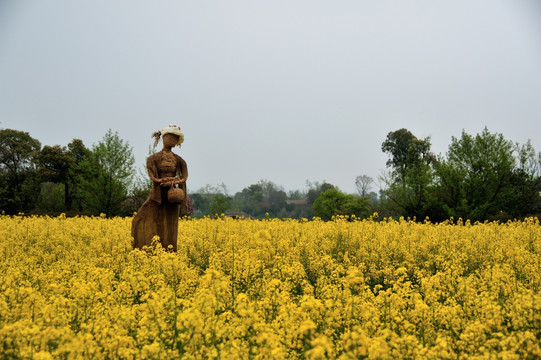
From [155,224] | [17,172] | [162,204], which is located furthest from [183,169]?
[17,172]

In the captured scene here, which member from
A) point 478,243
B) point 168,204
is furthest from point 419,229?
point 168,204

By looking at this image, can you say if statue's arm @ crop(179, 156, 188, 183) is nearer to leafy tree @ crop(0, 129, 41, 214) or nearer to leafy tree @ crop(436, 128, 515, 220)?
leafy tree @ crop(436, 128, 515, 220)

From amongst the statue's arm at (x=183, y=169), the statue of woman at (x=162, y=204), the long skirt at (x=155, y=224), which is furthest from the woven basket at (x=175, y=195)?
the statue's arm at (x=183, y=169)

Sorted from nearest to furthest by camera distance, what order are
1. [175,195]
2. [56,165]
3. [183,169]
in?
[175,195], [183,169], [56,165]

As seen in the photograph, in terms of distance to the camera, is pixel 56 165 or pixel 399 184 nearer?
pixel 399 184

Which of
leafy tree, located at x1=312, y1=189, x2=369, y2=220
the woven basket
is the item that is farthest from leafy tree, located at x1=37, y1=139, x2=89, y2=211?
the woven basket

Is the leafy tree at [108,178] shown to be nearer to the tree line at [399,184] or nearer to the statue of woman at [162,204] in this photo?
the tree line at [399,184]

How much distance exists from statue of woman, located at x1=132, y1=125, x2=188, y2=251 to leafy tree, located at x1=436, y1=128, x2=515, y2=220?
1857 cm

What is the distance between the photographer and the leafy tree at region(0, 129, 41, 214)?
37562mm

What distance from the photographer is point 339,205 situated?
3338 centimetres

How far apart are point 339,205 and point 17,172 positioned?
112ft

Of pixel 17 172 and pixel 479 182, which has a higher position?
pixel 17 172

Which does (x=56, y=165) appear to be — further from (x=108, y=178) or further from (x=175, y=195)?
(x=175, y=195)

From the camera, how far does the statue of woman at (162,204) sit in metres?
9.62
